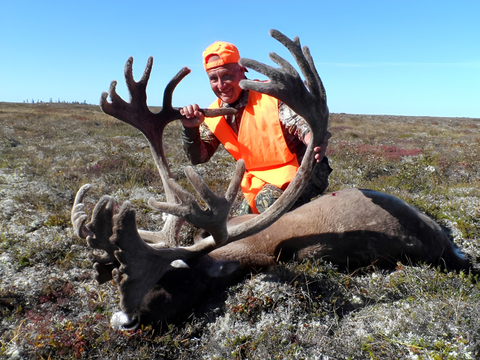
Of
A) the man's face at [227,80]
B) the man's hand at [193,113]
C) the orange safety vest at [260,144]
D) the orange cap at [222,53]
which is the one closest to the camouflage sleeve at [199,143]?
the orange safety vest at [260,144]

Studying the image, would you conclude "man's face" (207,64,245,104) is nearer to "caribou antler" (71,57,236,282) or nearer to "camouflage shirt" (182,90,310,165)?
"camouflage shirt" (182,90,310,165)

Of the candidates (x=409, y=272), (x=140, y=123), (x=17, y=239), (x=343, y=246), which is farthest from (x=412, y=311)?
(x=17, y=239)

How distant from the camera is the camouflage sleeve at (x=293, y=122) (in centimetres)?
349

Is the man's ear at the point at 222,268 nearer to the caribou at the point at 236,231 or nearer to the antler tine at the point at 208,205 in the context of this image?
the caribou at the point at 236,231

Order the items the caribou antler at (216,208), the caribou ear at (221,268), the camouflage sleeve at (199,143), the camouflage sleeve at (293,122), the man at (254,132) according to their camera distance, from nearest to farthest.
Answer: the caribou antler at (216,208) → the caribou ear at (221,268) → the camouflage sleeve at (293,122) → the man at (254,132) → the camouflage sleeve at (199,143)

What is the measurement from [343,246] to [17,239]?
3.46 meters

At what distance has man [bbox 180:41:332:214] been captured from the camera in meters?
3.76

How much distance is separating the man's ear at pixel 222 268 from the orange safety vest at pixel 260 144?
1165mm

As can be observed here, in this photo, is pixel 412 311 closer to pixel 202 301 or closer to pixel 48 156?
pixel 202 301

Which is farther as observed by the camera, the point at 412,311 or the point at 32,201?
the point at 32,201

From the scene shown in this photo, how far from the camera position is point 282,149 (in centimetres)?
A: 382

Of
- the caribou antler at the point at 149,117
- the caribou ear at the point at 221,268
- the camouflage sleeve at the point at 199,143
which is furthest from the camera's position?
the camouflage sleeve at the point at 199,143

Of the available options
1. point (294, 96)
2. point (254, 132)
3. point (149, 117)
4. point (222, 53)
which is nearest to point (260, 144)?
point (254, 132)

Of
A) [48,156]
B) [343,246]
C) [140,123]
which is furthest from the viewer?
[48,156]
